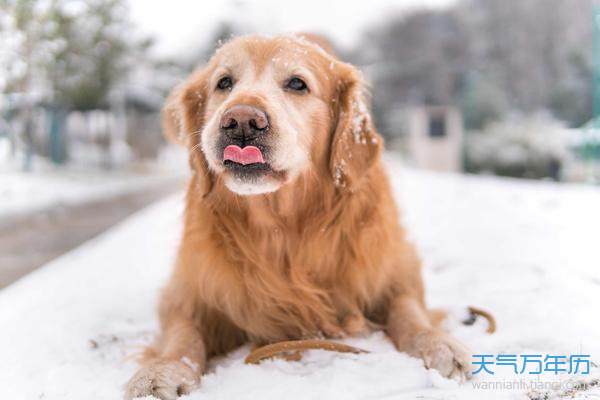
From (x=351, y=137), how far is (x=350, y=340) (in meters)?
0.92

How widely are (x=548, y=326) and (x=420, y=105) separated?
54.4 ft

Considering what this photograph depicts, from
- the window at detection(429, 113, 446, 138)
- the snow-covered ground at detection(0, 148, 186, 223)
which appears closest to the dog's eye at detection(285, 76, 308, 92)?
the snow-covered ground at detection(0, 148, 186, 223)

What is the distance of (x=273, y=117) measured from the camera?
1.83 meters

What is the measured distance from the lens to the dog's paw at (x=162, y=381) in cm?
156

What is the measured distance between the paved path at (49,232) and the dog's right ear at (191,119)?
0.99 feet

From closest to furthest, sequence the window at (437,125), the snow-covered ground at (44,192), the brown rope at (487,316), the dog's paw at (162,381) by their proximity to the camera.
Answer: the dog's paw at (162,381) → the brown rope at (487,316) → the snow-covered ground at (44,192) → the window at (437,125)

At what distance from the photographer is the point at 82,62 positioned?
15203mm

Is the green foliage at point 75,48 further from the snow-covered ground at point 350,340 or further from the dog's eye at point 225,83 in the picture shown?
the dog's eye at point 225,83

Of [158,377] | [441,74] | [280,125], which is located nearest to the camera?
[158,377]

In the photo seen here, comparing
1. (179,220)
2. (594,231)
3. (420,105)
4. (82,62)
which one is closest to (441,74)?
(420,105)

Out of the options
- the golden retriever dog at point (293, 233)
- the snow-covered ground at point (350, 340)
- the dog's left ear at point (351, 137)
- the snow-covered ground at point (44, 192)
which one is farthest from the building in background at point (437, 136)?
the golden retriever dog at point (293, 233)

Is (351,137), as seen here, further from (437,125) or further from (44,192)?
(437,125)

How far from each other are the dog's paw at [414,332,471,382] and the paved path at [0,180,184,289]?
58.3 inches

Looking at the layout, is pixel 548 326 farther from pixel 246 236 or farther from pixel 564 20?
pixel 564 20
